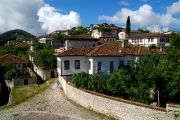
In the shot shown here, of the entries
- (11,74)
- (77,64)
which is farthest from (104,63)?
(11,74)

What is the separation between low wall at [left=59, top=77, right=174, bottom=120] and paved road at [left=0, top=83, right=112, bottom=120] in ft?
2.38

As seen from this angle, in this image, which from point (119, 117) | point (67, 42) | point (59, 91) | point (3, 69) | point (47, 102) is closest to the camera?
point (119, 117)

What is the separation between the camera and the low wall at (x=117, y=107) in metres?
20.3

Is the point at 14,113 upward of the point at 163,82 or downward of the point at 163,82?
downward

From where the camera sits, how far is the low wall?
20347 millimetres

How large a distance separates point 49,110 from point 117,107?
8.34 metres

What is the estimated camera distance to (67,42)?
1673 inches

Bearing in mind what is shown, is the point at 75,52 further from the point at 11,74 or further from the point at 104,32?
the point at 104,32

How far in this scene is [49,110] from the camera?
28.3 meters

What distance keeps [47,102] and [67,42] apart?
1365 cm

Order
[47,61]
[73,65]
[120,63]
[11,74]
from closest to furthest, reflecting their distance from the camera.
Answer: [73,65]
[120,63]
[11,74]
[47,61]

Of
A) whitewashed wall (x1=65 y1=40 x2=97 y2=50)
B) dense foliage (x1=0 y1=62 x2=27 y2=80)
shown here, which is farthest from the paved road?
dense foliage (x1=0 y1=62 x2=27 y2=80)

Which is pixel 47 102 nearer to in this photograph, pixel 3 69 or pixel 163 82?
pixel 163 82

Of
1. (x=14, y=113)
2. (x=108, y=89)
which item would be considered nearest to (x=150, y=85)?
(x=108, y=89)
